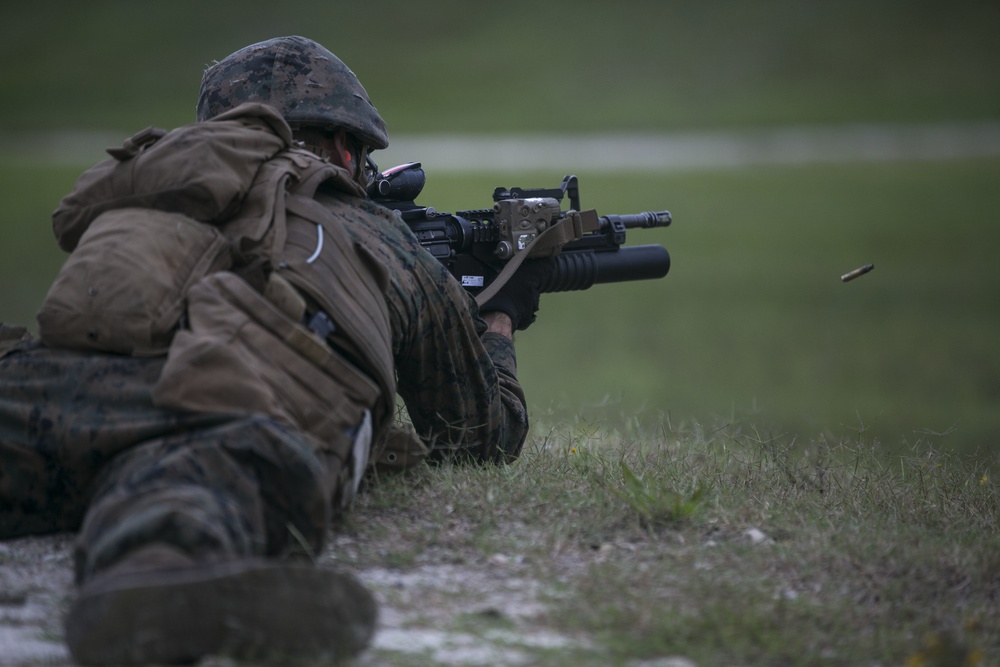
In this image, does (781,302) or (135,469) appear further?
(781,302)

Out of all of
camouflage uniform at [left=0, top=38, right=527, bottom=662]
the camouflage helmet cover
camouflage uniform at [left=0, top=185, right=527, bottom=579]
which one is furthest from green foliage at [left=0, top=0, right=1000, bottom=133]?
camouflage uniform at [left=0, top=185, right=527, bottom=579]

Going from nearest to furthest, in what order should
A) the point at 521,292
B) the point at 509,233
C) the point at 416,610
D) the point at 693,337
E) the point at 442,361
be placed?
the point at 416,610, the point at 442,361, the point at 509,233, the point at 521,292, the point at 693,337

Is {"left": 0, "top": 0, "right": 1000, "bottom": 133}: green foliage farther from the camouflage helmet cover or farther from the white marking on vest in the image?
the white marking on vest

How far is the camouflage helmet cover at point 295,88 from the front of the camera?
12.5 feet

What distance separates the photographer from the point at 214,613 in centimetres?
218

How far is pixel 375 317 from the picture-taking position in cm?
306

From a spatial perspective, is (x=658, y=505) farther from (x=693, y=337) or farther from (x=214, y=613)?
(x=693, y=337)

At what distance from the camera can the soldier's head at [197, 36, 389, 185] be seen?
381 centimetres

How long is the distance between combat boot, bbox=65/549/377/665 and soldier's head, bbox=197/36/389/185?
76.2 inches

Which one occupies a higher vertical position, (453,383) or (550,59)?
(550,59)

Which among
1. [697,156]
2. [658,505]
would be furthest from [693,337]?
[697,156]

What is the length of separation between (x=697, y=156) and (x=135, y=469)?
29141 mm

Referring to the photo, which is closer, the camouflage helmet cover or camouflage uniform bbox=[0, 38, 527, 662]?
camouflage uniform bbox=[0, 38, 527, 662]

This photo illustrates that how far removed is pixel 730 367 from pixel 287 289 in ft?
36.8
